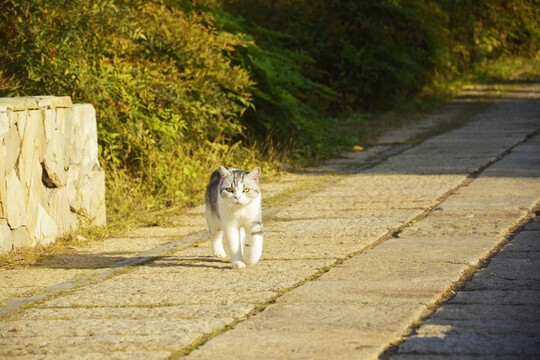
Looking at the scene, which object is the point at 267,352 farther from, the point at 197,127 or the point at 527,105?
the point at 527,105

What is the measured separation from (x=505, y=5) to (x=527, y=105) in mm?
→ 6298

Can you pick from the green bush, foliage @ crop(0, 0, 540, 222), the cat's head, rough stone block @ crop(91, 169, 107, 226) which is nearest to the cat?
the cat's head

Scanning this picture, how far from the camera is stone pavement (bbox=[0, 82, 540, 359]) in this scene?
126 inches

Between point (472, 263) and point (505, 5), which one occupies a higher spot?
point (505, 5)

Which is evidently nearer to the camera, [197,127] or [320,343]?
[320,343]

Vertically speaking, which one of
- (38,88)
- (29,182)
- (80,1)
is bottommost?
(29,182)

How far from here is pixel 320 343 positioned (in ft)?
10.4

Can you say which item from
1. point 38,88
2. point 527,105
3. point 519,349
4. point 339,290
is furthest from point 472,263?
point 527,105

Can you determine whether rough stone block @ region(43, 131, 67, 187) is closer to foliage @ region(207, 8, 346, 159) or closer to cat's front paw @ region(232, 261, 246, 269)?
cat's front paw @ region(232, 261, 246, 269)

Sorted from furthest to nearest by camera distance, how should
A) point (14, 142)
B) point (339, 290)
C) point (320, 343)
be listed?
point (14, 142), point (339, 290), point (320, 343)

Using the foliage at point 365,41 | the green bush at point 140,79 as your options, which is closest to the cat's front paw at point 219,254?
the green bush at point 140,79

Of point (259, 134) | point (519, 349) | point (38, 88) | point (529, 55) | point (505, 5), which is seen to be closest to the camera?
point (519, 349)

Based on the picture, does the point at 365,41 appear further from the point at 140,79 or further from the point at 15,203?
the point at 15,203

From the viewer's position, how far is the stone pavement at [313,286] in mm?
3213
